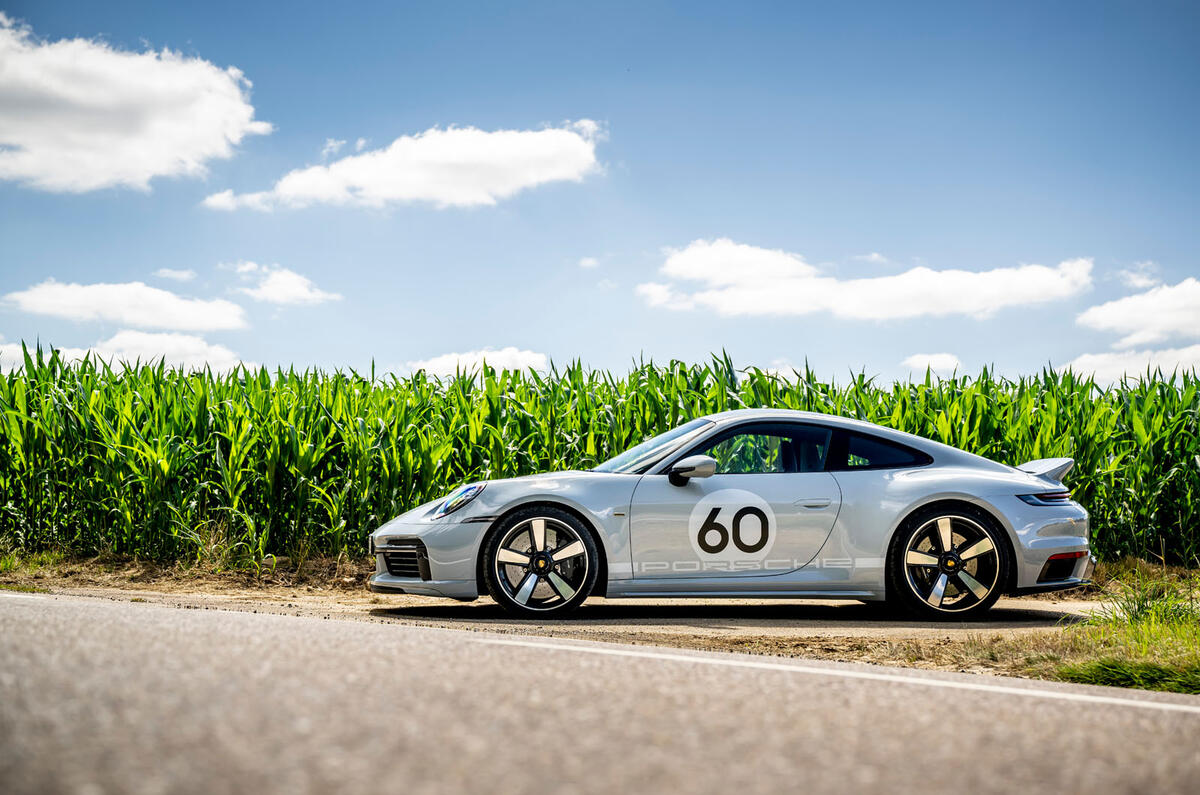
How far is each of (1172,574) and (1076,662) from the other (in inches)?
290

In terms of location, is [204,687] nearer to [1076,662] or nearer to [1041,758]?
[1041,758]

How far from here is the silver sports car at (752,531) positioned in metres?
8.02

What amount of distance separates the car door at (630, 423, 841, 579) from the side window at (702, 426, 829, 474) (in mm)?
116

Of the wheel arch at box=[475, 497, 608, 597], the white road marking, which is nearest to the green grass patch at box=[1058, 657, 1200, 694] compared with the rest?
the white road marking

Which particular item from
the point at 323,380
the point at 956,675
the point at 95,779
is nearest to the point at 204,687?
the point at 95,779

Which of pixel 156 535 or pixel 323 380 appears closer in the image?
pixel 156 535

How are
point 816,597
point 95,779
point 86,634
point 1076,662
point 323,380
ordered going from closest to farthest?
point 95,779
point 86,634
point 1076,662
point 816,597
point 323,380

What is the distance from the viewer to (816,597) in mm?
8141

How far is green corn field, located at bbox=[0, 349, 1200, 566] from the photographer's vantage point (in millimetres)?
11422

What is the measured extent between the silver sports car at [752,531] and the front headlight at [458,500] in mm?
17

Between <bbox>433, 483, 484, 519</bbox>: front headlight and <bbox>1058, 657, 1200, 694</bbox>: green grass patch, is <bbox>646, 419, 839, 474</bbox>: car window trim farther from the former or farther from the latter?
<bbox>1058, 657, 1200, 694</bbox>: green grass patch

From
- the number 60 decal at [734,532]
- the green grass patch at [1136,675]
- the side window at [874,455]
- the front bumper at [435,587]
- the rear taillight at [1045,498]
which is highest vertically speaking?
the side window at [874,455]

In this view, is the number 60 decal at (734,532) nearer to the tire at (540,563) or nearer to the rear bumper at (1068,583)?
the tire at (540,563)

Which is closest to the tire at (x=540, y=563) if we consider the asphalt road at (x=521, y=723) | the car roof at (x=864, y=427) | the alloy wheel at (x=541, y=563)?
the alloy wheel at (x=541, y=563)
